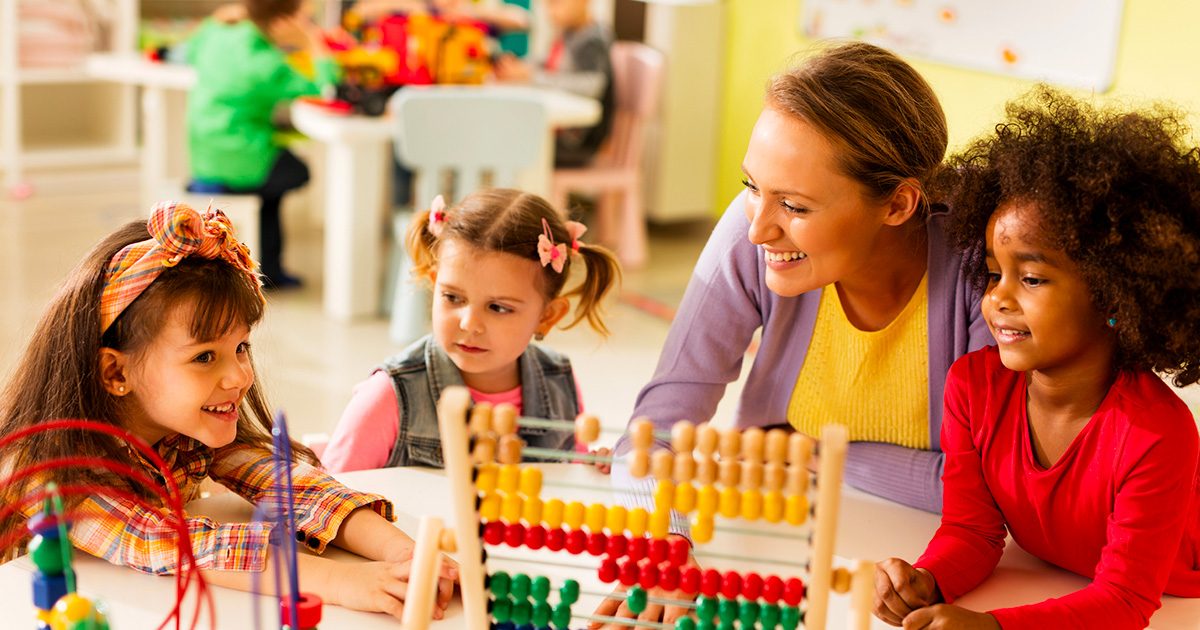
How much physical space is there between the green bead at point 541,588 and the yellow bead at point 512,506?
70mm

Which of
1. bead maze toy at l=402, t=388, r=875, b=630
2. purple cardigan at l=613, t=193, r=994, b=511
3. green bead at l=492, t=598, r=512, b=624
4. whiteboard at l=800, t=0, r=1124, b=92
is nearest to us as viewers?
bead maze toy at l=402, t=388, r=875, b=630

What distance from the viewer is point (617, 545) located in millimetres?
1119

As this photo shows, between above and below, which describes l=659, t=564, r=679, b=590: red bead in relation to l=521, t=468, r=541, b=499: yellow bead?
below

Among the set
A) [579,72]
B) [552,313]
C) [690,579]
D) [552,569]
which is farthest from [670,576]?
[579,72]

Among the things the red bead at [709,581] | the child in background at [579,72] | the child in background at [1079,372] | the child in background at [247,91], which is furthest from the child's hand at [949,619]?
the child in background at [579,72]

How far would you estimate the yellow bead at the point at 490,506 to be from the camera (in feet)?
3.52

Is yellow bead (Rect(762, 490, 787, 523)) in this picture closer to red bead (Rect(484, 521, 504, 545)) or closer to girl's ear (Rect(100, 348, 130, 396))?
red bead (Rect(484, 521, 504, 545))

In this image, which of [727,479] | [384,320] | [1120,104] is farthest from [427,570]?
[384,320]

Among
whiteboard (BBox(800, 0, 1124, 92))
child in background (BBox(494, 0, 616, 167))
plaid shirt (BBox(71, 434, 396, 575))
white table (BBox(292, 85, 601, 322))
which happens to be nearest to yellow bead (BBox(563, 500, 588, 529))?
plaid shirt (BBox(71, 434, 396, 575))

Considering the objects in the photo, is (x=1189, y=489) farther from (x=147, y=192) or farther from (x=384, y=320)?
(x=147, y=192)

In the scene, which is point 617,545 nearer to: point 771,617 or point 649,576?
point 649,576

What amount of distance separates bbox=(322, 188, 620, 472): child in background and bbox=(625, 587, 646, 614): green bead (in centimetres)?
59

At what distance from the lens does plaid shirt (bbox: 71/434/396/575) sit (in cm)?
124

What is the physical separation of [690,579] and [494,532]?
0.66 feet
